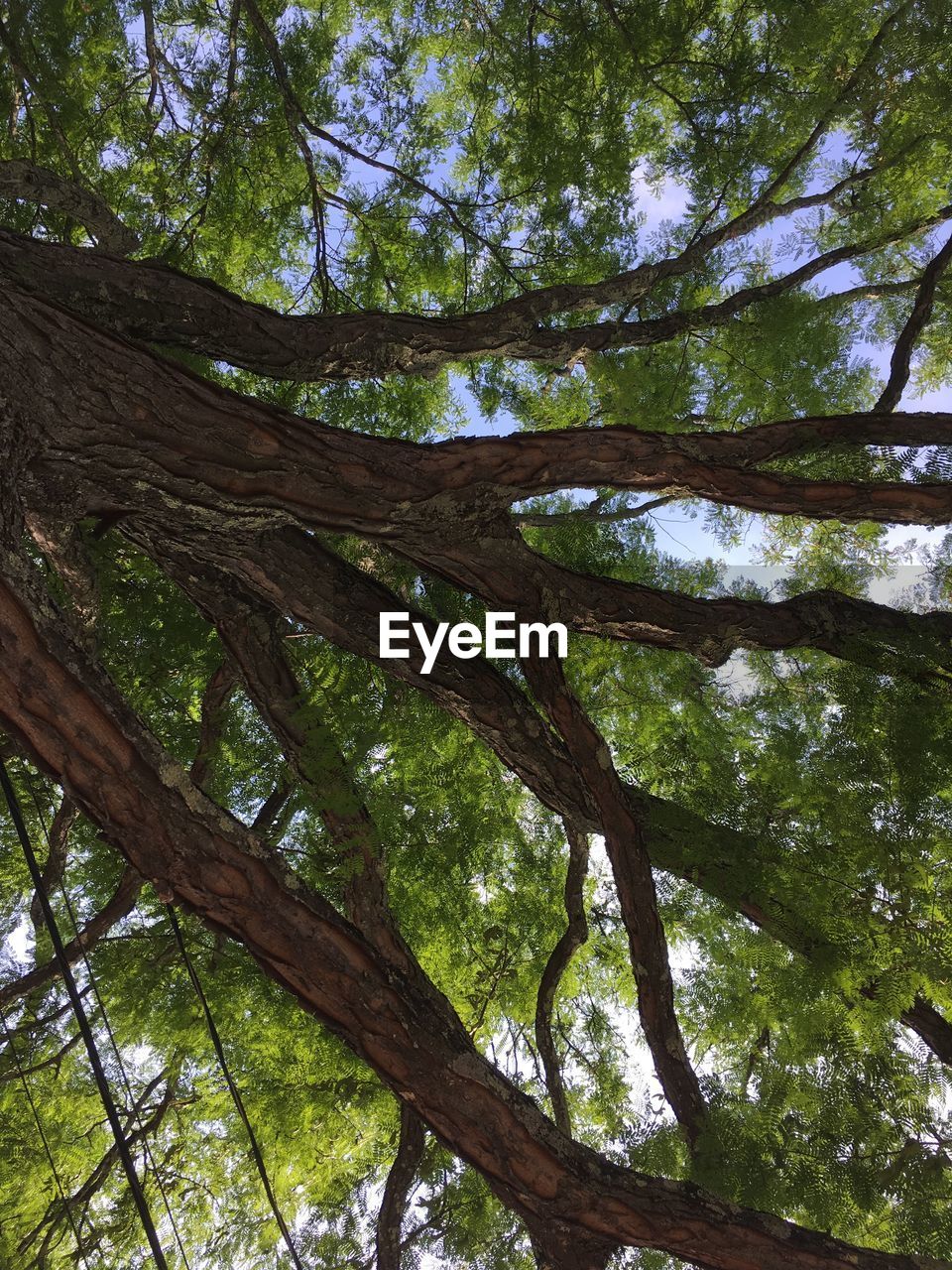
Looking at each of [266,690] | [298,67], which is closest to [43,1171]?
[266,690]

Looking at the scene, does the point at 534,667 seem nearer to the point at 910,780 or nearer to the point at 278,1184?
the point at 910,780

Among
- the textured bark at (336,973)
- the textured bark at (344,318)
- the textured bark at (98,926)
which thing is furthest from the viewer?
the textured bark at (98,926)

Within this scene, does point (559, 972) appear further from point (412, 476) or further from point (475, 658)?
point (412, 476)

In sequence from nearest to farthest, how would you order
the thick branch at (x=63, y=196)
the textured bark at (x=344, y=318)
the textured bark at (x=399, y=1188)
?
the textured bark at (x=344, y=318), the thick branch at (x=63, y=196), the textured bark at (x=399, y=1188)

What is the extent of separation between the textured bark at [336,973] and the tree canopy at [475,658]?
11mm

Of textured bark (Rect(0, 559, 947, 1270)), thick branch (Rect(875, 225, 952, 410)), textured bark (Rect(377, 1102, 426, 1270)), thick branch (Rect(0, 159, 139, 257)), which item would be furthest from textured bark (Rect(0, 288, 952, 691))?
textured bark (Rect(377, 1102, 426, 1270))

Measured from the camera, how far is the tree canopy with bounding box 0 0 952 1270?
232cm

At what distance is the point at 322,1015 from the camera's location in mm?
2098

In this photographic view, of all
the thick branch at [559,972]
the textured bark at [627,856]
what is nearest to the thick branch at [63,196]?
the textured bark at [627,856]

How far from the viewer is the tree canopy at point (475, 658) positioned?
232 cm

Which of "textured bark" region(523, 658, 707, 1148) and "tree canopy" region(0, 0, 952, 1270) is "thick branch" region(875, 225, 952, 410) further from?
"textured bark" region(523, 658, 707, 1148)

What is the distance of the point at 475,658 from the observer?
3.25m

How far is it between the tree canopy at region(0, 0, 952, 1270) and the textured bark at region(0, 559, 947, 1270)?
0.01 metres

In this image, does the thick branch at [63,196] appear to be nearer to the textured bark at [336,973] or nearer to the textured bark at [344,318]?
the textured bark at [344,318]
